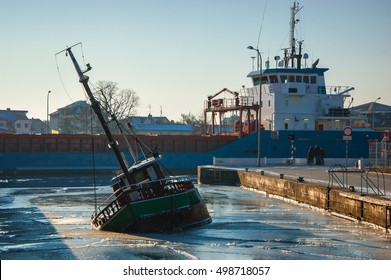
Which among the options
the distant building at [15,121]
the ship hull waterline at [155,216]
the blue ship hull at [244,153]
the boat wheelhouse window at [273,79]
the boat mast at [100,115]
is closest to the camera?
the ship hull waterline at [155,216]

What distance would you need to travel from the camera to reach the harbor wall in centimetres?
2409

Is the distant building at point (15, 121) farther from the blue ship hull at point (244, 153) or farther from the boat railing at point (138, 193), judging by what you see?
the boat railing at point (138, 193)

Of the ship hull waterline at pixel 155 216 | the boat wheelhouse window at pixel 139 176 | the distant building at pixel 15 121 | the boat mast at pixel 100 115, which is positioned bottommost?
the ship hull waterline at pixel 155 216

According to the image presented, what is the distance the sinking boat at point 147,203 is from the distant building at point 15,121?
11838 cm

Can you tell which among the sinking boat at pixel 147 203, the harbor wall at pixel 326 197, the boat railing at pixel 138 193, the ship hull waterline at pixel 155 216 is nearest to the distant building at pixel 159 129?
the harbor wall at pixel 326 197

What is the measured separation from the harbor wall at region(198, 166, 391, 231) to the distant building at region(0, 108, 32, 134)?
10039 centimetres

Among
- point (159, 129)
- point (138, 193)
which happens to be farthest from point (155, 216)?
point (159, 129)

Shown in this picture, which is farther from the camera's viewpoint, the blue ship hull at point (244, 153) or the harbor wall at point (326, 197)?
the blue ship hull at point (244, 153)

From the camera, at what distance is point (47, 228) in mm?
25844

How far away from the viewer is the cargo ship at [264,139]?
56.6 meters

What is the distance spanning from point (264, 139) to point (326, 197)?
26.4 meters

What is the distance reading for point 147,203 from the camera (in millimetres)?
23828
